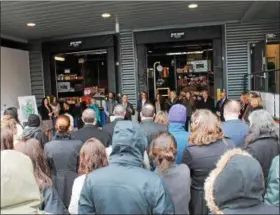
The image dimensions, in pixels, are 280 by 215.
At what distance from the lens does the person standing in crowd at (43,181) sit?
254 centimetres

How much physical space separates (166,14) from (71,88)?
5.23 meters

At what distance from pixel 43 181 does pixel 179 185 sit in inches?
40.6

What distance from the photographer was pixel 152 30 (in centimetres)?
1161

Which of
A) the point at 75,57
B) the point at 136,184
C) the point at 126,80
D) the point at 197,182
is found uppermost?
the point at 75,57

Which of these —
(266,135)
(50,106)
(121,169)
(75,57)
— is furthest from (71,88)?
(121,169)

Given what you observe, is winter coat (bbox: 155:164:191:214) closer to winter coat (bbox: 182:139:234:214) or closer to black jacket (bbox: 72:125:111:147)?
winter coat (bbox: 182:139:234:214)

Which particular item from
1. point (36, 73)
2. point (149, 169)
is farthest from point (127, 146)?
point (36, 73)

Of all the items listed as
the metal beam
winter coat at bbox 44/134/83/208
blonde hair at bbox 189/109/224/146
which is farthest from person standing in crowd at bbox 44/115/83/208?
the metal beam

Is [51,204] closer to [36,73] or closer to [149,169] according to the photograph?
[149,169]

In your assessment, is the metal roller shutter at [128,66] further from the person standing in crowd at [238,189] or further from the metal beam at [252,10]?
the person standing in crowd at [238,189]

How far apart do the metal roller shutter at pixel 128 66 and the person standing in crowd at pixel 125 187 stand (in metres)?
9.61

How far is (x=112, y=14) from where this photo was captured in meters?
9.32

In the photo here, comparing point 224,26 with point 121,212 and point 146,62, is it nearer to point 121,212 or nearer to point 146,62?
point 146,62

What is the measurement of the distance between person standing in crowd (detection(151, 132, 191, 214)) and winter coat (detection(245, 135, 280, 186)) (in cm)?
88
